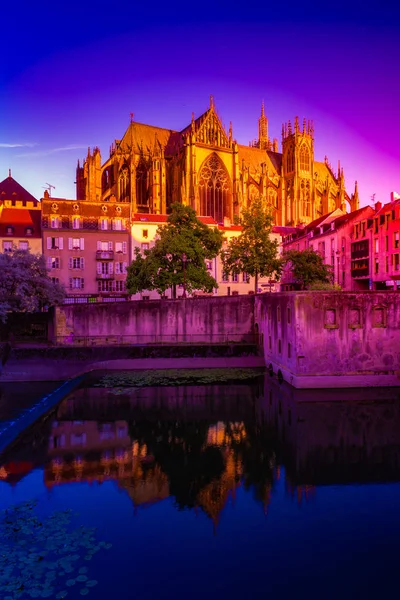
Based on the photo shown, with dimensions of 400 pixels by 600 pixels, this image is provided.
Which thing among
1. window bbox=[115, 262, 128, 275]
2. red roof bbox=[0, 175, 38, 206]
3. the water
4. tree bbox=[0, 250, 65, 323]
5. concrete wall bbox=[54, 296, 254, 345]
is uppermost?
red roof bbox=[0, 175, 38, 206]

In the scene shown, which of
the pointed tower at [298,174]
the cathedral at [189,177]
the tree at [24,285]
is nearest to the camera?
the tree at [24,285]

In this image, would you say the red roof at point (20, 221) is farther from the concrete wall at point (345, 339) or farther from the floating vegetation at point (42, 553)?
the floating vegetation at point (42, 553)

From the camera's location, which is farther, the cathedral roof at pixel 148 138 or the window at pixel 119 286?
the cathedral roof at pixel 148 138

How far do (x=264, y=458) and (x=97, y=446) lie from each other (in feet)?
24.7

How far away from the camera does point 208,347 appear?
4088cm

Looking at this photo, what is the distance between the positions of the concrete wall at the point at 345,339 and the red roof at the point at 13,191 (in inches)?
1953

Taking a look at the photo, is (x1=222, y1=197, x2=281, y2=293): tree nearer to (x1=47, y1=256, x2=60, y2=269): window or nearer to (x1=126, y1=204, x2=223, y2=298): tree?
(x1=126, y1=204, x2=223, y2=298): tree

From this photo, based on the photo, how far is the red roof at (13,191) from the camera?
66.2 m

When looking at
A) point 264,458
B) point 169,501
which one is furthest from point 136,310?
point 169,501

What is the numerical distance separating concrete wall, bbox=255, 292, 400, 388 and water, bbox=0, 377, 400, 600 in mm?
1796

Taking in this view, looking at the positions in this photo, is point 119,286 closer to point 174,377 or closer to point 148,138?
point 174,377

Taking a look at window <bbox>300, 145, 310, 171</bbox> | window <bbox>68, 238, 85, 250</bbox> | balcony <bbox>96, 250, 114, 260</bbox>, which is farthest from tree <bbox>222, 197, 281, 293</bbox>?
window <bbox>300, 145, 310, 171</bbox>

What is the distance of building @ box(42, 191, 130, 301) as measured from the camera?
183 ft

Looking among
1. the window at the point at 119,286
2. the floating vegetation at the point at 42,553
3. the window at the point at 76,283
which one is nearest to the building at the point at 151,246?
the window at the point at 119,286
